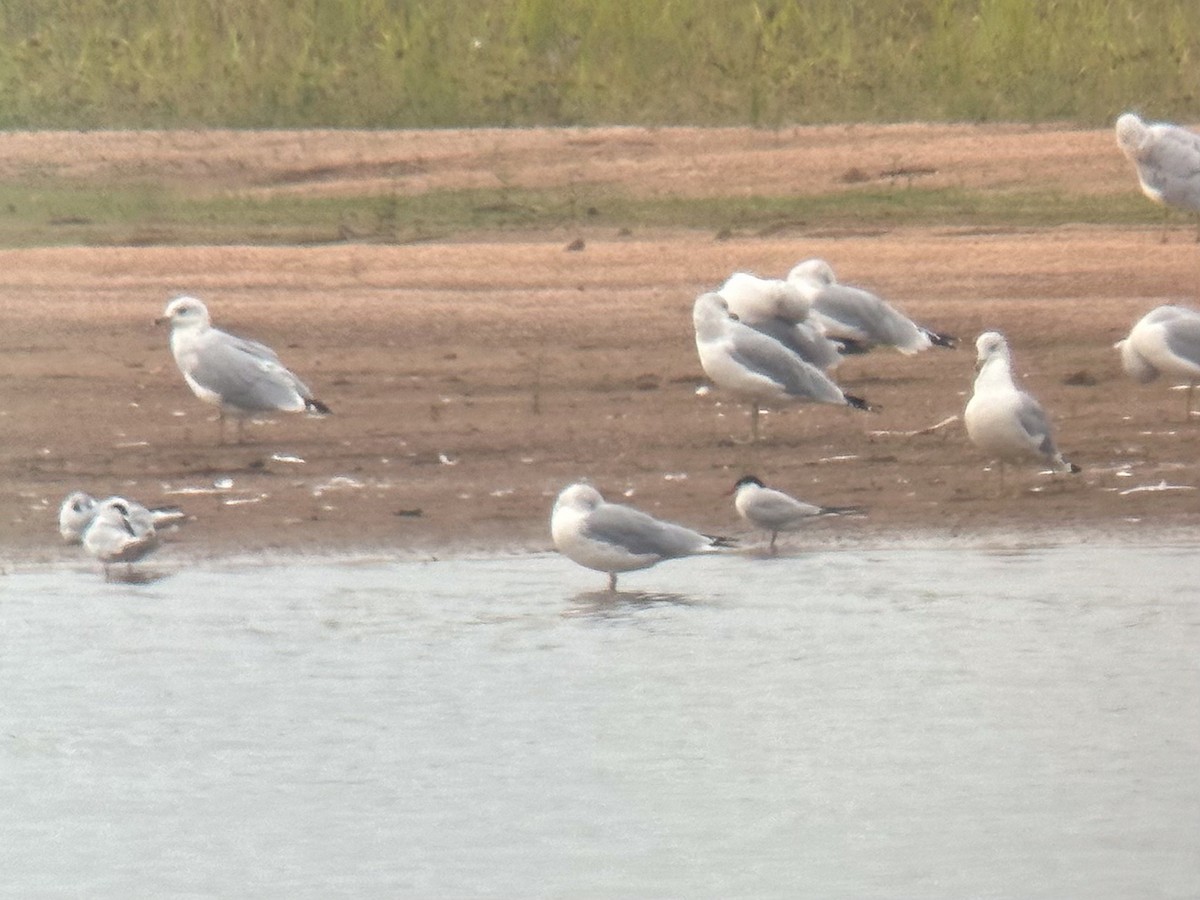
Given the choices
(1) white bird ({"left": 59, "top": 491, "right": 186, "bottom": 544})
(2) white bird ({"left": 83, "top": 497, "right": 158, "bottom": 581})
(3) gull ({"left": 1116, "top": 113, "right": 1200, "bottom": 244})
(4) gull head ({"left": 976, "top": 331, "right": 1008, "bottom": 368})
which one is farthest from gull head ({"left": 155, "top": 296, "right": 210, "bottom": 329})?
(3) gull ({"left": 1116, "top": 113, "right": 1200, "bottom": 244})

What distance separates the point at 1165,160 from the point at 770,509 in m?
5.50

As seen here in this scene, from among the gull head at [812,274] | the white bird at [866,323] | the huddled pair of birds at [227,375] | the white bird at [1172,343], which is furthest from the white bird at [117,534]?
the white bird at [1172,343]

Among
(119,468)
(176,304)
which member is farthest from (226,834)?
(176,304)

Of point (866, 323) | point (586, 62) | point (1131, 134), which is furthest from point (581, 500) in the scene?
point (586, 62)

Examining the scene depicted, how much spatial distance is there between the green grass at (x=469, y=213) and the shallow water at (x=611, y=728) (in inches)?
217

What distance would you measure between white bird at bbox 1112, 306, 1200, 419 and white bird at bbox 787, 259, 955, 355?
2.84 feet

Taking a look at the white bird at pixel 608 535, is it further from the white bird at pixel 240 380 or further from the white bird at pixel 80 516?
the white bird at pixel 240 380

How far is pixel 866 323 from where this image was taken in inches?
441

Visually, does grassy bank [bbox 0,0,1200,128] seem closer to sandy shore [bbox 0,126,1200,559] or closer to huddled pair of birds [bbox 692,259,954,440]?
sandy shore [bbox 0,126,1200,559]

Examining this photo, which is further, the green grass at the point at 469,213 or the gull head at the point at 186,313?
the green grass at the point at 469,213

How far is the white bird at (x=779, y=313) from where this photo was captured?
10883 millimetres

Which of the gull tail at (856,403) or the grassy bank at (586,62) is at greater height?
the grassy bank at (586,62)

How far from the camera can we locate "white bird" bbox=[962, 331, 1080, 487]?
952 centimetres

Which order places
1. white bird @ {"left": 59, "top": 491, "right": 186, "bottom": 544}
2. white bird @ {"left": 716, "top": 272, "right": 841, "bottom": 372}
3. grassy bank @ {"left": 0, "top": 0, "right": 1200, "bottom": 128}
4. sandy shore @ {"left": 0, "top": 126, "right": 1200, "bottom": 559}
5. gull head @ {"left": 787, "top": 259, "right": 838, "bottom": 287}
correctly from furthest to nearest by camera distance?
grassy bank @ {"left": 0, "top": 0, "right": 1200, "bottom": 128}, gull head @ {"left": 787, "top": 259, "right": 838, "bottom": 287}, white bird @ {"left": 716, "top": 272, "right": 841, "bottom": 372}, sandy shore @ {"left": 0, "top": 126, "right": 1200, "bottom": 559}, white bird @ {"left": 59, "top": 491, "right": 186, "bottom": 544}
